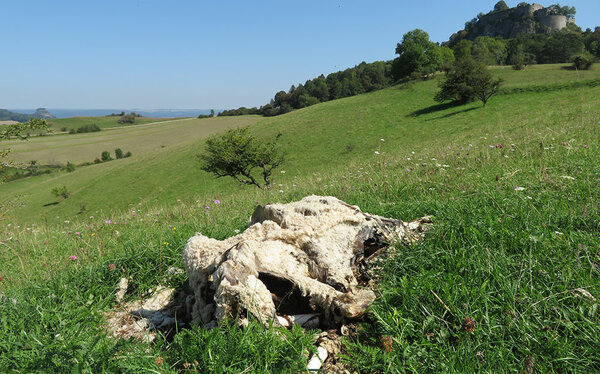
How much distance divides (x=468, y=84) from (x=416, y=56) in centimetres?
3131

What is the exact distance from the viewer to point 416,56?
7400 cm

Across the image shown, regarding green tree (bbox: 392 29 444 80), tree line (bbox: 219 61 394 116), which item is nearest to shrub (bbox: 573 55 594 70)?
green tree (bbox: 392 29 444 80)

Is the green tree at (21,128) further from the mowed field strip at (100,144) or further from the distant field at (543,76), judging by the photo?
the mowed field strip at (100,144)

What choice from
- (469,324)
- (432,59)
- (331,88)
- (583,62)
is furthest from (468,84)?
(331,88)

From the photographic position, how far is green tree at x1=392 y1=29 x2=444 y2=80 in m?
74.0

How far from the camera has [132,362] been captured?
2.19 metres

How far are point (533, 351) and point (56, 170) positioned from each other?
297 feet

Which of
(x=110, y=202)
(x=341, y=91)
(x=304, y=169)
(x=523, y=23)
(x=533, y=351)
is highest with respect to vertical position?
(x=523, y=23)

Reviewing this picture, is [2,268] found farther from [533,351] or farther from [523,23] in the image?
[523,23]

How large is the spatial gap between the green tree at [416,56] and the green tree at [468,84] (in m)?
25.3

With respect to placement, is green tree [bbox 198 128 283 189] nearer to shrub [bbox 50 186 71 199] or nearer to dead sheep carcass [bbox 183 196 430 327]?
dead sheep carcass [bbox 183 196 430 327]

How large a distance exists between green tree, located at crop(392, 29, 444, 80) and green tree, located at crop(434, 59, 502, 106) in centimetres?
2528

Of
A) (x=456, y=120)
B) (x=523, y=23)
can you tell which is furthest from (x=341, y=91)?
(x=523, y=23)

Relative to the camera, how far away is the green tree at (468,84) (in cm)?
4531
